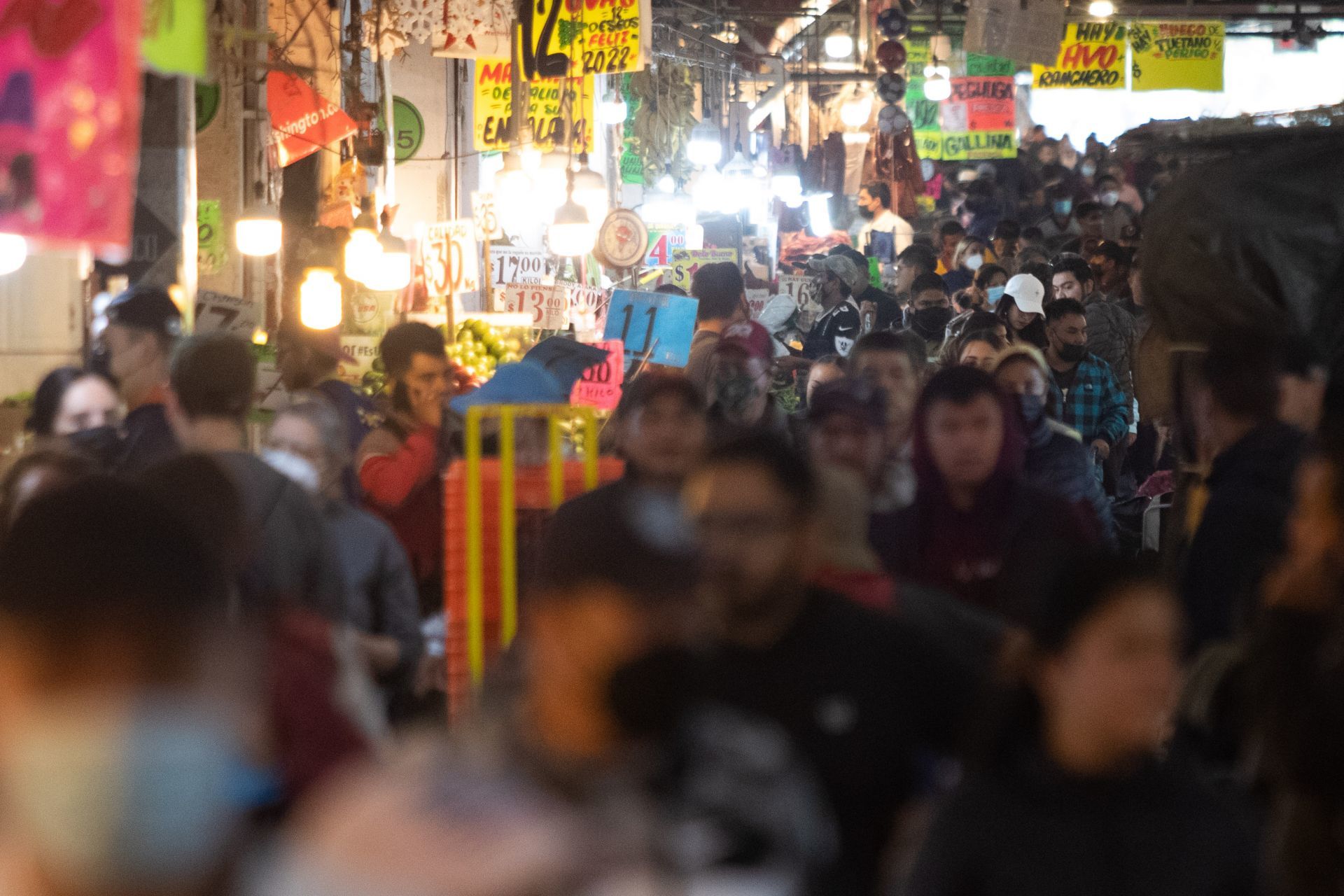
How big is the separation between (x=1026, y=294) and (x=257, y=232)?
541 cm

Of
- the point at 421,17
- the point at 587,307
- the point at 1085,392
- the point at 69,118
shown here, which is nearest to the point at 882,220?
the point at 587,307

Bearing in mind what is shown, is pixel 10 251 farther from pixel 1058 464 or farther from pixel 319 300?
pixel 1058 464

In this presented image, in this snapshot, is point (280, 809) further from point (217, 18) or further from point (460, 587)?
point (217, 18)

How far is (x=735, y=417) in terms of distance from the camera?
721 cm

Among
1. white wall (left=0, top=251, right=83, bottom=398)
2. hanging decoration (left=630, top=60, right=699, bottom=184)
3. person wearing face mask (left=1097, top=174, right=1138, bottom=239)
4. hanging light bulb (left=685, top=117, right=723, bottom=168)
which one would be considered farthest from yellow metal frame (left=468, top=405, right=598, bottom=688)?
hanging light bulb (left=685, top=117, right=723, bottom=168)

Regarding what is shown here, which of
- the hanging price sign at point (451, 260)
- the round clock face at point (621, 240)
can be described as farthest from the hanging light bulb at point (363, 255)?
the round clock face at point (621, 240)

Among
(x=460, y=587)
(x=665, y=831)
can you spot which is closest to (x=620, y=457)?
(x=460, y=587)

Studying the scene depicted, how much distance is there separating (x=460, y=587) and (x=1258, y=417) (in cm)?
Result: 264

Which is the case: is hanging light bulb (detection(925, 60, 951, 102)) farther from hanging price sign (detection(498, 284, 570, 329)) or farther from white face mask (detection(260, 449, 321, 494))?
white face mask (detection(260, 449, 321, 494))

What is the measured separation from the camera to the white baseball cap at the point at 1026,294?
11.1 meters

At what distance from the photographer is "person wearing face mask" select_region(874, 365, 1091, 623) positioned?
4.66m

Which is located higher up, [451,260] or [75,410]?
[451,260]

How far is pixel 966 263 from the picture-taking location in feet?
51.6

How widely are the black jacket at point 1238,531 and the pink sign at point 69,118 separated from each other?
348 cm
